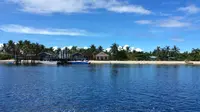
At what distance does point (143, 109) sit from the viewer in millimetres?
37938

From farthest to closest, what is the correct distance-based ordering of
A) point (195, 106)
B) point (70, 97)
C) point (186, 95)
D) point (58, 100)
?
point (186, 95)
point (70, 97)
point (58, 100)
point (195, 106)

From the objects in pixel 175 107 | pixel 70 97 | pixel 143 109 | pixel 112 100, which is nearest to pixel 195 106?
pixel 175 107

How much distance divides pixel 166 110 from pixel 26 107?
1783 cm

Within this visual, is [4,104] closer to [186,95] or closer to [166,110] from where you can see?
[166,110]

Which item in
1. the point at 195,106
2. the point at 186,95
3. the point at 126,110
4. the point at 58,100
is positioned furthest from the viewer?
the point at 186,95

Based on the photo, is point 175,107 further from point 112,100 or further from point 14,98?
point 14,98

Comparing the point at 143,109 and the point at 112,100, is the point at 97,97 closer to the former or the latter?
the point at 112,100

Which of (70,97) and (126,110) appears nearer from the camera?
(126,110)

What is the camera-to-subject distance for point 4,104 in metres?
40.5

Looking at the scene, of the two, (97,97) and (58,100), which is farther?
(97,97)

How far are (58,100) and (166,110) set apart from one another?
1592 centimetres

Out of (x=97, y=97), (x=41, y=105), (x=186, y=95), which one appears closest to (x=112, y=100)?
(x=97, y=97)

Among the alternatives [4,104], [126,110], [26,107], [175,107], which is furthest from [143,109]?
[4,104]

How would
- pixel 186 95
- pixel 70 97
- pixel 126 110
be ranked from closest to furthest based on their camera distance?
pixel 126 110, pixel 70 97, pixel 186 95
